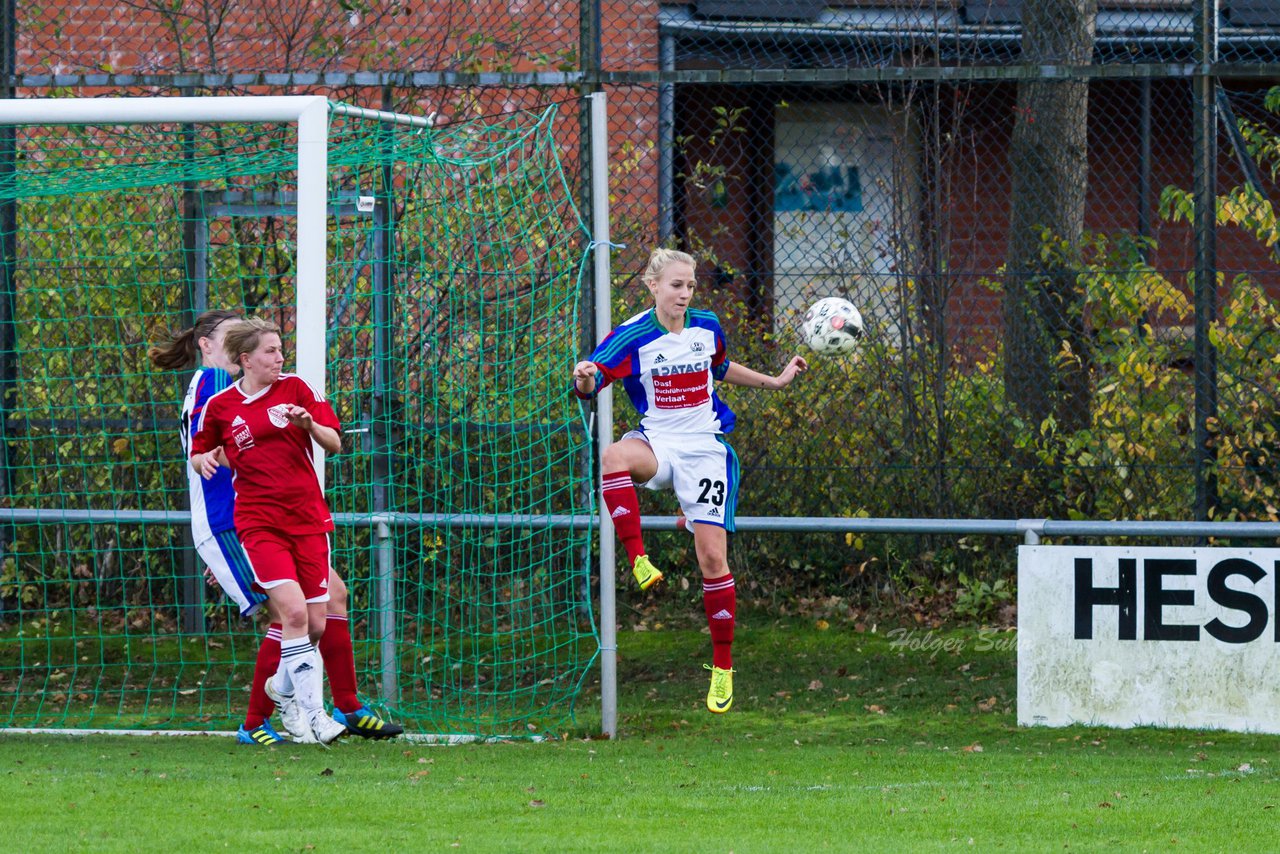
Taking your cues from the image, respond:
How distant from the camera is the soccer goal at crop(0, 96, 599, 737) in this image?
8.05 m

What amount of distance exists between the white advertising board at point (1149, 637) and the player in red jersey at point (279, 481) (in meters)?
3.11

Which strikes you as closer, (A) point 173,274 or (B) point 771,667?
(B) point 771,667

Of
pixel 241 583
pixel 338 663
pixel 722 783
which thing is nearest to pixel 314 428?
pixel 241 583

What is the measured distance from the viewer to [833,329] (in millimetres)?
7766

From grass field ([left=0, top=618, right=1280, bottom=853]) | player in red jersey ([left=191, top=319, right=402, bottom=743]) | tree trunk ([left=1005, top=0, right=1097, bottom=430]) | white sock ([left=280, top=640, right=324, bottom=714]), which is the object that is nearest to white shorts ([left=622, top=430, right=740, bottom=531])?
grass field ([left=0, top=618, right=1280, bottom=853])

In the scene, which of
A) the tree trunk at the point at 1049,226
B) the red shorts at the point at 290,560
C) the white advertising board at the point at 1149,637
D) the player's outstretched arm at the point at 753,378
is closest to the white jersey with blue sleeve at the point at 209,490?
the red shorts at the point at 290,560

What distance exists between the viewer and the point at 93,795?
18.9 ft

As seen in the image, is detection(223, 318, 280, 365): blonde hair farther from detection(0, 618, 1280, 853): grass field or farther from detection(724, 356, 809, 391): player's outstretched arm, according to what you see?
detection(724, 356, 809, 391): player's outstretched arm

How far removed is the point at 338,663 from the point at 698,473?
5.78ft

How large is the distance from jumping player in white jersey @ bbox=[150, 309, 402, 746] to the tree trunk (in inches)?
150

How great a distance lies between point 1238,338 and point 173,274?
5.76m

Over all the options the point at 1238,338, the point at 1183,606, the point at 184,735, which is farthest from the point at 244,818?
the point at 1238,338

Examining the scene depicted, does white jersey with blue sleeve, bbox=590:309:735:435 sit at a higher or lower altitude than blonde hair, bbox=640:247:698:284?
lower

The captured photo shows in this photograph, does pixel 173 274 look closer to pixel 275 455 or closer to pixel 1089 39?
pixel 275 455
